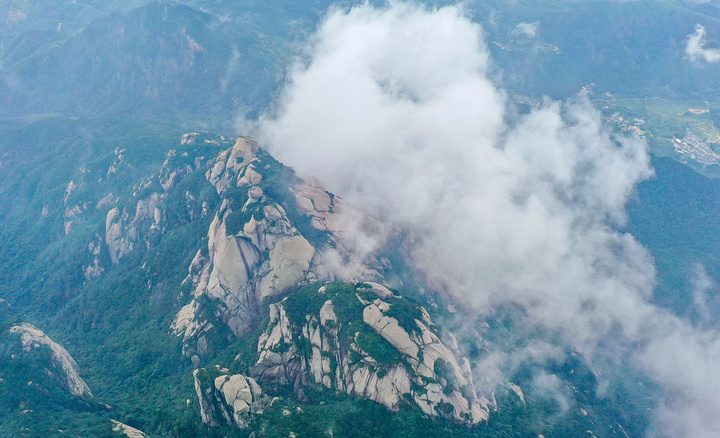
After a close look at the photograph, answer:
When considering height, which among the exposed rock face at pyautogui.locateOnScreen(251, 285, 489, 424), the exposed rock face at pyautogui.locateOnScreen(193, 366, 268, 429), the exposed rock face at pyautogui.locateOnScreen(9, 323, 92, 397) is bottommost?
the exposed rock face at pyautogui.locateOnScreen(9, 323, 92, 397)

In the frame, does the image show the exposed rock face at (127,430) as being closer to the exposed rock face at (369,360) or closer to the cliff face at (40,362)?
the cliff face at (40,362)

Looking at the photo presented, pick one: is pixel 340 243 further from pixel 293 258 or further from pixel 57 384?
pixel 57 384

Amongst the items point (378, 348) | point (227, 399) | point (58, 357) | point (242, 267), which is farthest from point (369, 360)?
point (58, 357)

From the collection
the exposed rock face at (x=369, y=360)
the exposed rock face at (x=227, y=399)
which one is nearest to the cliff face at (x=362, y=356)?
the exposed rock face at (x=369, y=360)

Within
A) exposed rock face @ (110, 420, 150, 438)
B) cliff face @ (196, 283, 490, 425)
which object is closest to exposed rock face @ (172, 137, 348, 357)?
cliff face @ (196, 283, 490, 425)

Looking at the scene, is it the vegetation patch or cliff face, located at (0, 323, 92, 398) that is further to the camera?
the vegetation patch

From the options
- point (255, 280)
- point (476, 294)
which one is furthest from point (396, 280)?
point (255, 280)

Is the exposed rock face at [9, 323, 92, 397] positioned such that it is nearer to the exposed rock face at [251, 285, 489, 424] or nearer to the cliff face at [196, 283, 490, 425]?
the cliff face at [196, 283, 490, 425]
